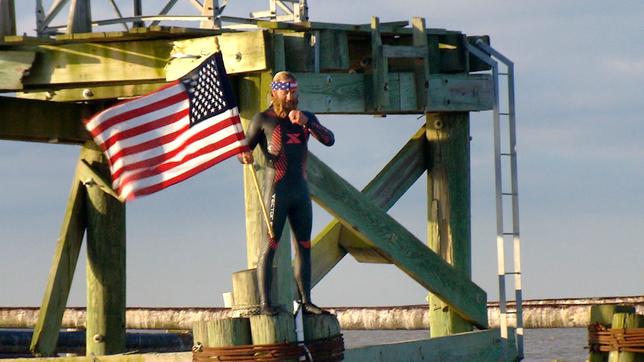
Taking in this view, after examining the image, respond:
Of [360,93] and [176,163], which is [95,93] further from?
[176,163]

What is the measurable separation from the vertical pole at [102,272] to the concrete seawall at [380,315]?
1582 centimetres

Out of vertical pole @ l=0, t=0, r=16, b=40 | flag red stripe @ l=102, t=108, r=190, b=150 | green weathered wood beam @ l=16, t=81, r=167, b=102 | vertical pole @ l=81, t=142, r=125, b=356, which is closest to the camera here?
flag red stripe @ l=102, t=108, r=190, b=150

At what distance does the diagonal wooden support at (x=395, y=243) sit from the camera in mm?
18234

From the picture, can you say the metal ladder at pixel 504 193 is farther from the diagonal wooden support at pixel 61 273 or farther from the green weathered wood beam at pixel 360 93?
the diagonal wooden support at pixel 61 273

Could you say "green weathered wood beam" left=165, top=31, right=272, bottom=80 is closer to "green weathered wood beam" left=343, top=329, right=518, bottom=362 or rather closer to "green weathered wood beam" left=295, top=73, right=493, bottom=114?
"green weathered wood beam" left=295, top=73, right=493, bottom=114

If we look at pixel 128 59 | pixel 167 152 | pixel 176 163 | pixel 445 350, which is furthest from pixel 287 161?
pixel 445 350

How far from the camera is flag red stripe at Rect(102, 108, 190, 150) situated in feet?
52.6

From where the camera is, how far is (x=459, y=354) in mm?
19297

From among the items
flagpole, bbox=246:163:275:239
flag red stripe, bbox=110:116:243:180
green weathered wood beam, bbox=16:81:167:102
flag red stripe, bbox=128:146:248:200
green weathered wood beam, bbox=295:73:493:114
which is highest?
green weathered wood beam, bbox=16:81:167:102

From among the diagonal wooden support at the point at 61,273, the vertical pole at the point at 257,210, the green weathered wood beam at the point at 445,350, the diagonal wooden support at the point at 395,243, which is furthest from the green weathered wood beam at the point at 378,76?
the diagonal wooden support at the point at 61,273

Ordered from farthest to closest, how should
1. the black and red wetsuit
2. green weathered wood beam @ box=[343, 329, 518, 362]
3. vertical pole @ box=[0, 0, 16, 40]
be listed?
1. vertical pole @ box=[0, 0, 16, 40]
2. green weathered wood beam @ box=[343, 329, 518, 362]
3. the black and red wetsuit

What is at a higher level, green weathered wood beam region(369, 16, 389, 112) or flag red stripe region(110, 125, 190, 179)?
green weathered wood beam region(369, 16, 389, 112)

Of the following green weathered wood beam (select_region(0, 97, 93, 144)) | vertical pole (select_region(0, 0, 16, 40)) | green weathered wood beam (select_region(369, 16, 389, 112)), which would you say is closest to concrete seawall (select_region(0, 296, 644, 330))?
green weathered wood beam (select_region(0, 97, 93, 144))

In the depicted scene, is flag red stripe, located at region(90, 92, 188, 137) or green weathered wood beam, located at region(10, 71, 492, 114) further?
green weathered wood beam, located at region(10, 71, 492, 114)
